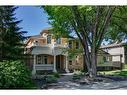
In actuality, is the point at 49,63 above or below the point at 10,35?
below

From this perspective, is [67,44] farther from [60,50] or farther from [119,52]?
[119,52]

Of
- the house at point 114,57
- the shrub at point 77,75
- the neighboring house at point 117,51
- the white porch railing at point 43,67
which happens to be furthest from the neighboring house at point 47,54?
the neighboring house at point 117,51

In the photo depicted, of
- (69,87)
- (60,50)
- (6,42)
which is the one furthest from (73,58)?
(6,42)

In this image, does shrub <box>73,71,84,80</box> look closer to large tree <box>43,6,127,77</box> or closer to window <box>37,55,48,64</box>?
large tree <box>43,6,127,77</box>

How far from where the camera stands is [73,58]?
948 centimetres

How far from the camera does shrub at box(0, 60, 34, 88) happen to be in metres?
8.52

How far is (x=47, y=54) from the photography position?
927 centimetres

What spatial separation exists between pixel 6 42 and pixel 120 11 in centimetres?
293

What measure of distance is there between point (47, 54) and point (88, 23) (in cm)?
171

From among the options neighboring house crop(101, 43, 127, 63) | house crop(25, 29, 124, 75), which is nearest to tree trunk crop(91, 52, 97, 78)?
house crop(25, 29, 124, 75)

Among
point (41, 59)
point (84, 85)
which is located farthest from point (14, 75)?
point (84, 85)

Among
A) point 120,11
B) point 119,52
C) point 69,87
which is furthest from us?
point 120,11

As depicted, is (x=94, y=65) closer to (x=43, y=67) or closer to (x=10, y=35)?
(x=43, y=67)

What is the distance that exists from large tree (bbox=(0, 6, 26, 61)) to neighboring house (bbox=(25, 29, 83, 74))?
0.68 feet
